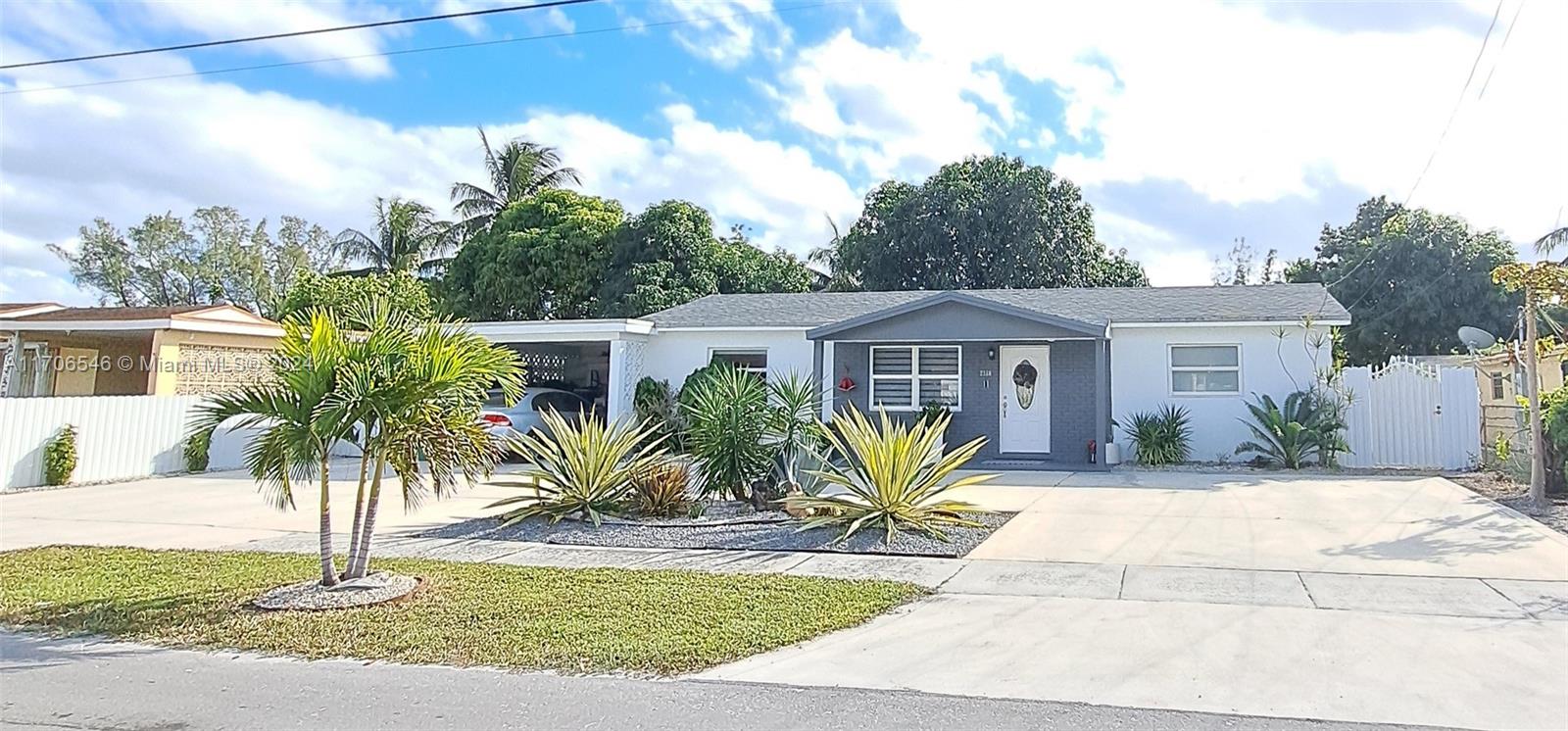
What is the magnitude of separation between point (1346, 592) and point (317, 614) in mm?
7040

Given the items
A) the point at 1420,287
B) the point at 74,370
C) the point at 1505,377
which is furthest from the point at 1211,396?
the point at 74,370

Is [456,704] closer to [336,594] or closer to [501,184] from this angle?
[336,594]

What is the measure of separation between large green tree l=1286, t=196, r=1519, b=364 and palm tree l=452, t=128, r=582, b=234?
27649 mm

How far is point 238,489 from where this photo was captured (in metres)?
14.1

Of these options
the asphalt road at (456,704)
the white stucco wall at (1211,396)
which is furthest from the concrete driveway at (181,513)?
the white stucco wall at (1211,396)

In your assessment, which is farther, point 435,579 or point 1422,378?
→ point 1422,378

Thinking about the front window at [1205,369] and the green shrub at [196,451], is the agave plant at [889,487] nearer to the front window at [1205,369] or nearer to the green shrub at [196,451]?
the front window at [1205,369]

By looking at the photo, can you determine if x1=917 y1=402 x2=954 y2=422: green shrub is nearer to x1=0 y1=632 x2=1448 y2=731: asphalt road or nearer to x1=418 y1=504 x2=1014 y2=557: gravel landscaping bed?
x1=418 y1=504 x2=1014 y2=557: gravel landscaping bed

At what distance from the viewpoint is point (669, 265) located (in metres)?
29.9

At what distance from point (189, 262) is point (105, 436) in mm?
29189

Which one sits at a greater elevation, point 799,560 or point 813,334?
point 813,334

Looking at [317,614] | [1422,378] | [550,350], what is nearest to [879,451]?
[317,614]

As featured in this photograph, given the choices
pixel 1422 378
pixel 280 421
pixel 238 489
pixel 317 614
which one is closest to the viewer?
pixel 317 614

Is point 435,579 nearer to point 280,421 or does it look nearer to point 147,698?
point 280,421
